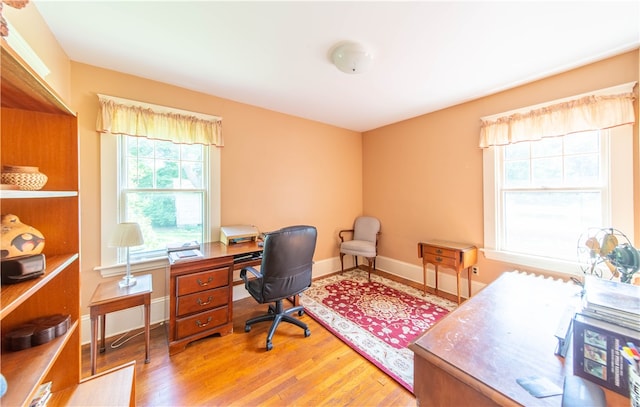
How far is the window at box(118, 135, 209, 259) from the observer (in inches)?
88.0

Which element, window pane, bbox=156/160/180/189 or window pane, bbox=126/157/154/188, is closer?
window pane, bbox=126/157/154/188

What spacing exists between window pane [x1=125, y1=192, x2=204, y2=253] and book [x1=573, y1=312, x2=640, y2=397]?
9.56 ft

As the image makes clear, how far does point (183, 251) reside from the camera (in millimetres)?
2182

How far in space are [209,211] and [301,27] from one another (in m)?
2.04

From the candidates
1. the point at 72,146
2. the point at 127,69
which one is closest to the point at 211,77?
the point at 127,69

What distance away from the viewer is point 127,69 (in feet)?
6.98

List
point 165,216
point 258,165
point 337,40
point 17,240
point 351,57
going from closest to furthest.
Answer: point 17,240, point 337,40, point 351,57, point 165,216, point 258,165

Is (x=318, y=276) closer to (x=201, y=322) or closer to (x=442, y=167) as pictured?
(x=201, y=322)

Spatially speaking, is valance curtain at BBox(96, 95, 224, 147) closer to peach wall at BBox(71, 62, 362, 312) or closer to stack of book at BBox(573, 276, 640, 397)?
peach wall at BBox(71, 62, 362, 312)

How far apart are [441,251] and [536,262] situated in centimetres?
87

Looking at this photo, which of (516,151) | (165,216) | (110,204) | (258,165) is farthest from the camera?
(258,165)

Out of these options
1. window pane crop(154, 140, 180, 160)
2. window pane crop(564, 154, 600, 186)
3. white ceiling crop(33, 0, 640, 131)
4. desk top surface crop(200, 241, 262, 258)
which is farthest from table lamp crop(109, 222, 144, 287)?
window pane crop(564, 154, 600, 186)

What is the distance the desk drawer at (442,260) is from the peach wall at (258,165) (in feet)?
5.06

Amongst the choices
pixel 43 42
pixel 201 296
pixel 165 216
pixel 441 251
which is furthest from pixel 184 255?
pixel 441 251
